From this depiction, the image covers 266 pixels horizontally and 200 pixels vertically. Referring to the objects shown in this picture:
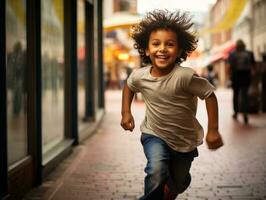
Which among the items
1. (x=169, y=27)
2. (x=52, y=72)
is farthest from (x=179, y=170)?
(x=52, y=72)

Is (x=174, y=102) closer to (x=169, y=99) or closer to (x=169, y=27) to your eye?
(x=169, y=99)

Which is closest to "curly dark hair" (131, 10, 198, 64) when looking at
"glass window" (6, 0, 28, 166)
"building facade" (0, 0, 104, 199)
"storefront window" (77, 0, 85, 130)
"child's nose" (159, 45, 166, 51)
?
"child's nose" (159, 45, 166, 51)

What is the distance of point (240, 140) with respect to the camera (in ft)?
31.2

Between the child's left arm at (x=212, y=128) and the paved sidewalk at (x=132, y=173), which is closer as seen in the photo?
the child's left arm at (x=212, y=128)

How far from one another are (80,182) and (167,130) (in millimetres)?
2267

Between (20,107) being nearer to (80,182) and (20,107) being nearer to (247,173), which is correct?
(80,182)

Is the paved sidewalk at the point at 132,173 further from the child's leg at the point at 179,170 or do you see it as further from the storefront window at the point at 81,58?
the storefront window at the point at 81,58

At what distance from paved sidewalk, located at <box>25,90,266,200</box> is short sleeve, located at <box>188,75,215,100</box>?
161 cm

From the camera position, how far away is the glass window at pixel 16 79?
5.36 m

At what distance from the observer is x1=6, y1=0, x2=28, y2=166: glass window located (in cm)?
536

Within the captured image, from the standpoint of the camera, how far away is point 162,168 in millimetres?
3789

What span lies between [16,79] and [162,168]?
2331 millimetres

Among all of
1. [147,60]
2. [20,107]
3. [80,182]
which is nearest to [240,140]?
[80,182]

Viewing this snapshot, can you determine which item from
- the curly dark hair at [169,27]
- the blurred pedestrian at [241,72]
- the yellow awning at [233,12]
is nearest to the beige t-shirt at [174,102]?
the curly dark hair at [169,27]
